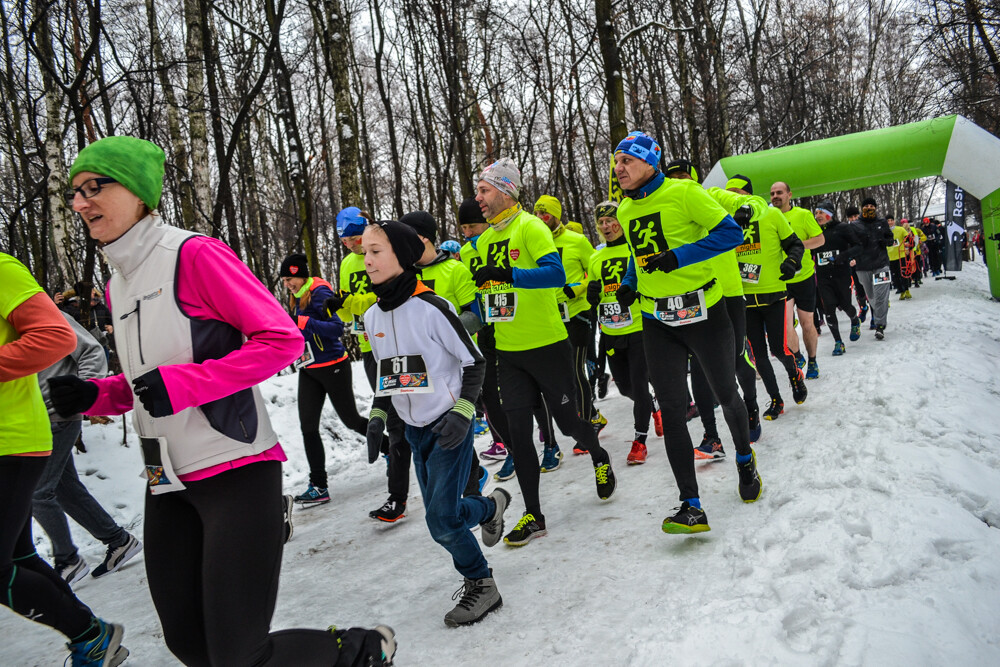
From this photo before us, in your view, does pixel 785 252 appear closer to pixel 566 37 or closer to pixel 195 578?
pixel 195 578

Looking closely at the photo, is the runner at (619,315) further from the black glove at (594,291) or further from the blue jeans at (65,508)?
the blue jeans at (65,508)

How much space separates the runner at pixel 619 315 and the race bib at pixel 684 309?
6.08 feet

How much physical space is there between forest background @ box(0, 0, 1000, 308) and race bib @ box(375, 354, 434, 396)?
4847 mm

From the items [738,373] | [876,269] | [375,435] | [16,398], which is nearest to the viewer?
[16,398]

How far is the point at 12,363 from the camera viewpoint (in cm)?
271

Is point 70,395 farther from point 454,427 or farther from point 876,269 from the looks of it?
point 876,269

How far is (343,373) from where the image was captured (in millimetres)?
5938

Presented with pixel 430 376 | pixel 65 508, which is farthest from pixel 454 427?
pixel 65 508

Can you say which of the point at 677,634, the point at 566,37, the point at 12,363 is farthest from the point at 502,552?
the point at 566,37

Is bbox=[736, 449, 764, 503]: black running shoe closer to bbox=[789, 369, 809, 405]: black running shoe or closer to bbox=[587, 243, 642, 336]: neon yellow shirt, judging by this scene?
bbox=[587, 243, 642, 336]: neon yellow shirt

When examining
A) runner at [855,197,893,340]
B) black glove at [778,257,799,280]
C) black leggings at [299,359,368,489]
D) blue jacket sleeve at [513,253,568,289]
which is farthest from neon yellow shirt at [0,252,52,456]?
runner at [855,197,893,340]

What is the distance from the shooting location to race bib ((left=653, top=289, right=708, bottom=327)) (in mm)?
3969

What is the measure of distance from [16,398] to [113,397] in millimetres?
937

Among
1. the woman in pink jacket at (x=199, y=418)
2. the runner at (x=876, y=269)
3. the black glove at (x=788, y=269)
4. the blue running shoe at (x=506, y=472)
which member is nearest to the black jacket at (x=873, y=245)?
the runner at (x=876, y=269)
